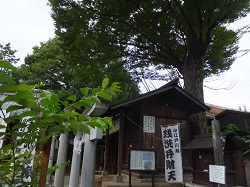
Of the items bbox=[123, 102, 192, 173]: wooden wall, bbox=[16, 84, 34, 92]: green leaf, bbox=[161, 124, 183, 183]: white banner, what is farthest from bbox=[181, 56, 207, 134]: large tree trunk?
bbox=[16, 84, 34, 92]: green leaf

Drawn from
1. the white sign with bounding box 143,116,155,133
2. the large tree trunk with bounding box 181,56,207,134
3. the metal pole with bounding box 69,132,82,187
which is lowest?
the metal pole with bounding box 69,132,82,187

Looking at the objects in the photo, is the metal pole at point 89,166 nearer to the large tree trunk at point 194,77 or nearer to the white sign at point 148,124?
the white sign at point 148,124

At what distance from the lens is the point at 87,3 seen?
10695 mm

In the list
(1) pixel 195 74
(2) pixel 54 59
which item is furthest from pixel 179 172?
(2) pixel 54 59

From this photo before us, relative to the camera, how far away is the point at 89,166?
18.7 ft

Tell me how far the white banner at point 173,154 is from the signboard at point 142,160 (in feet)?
2.13

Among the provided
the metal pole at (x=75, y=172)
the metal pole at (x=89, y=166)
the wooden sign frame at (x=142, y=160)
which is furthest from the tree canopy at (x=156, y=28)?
the metal pole at (x=89, y=166)

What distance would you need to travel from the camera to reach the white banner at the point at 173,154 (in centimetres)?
761

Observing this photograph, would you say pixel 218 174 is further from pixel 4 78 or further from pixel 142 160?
pixel 4 78

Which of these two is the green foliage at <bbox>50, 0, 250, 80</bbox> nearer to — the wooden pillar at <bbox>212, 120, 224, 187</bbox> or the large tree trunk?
the large tree trunk

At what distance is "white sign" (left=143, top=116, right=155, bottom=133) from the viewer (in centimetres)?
933

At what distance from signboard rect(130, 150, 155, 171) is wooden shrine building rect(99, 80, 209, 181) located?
1.43 m

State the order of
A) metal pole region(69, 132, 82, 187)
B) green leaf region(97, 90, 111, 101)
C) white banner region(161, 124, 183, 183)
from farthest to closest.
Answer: white banner region(161, 124, 183, 183) < metal pole region(69, 132, 82, 187) < green leaf region(97, 90, 111, 101)

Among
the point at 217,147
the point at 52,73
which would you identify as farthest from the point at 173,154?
the point at 52,73
